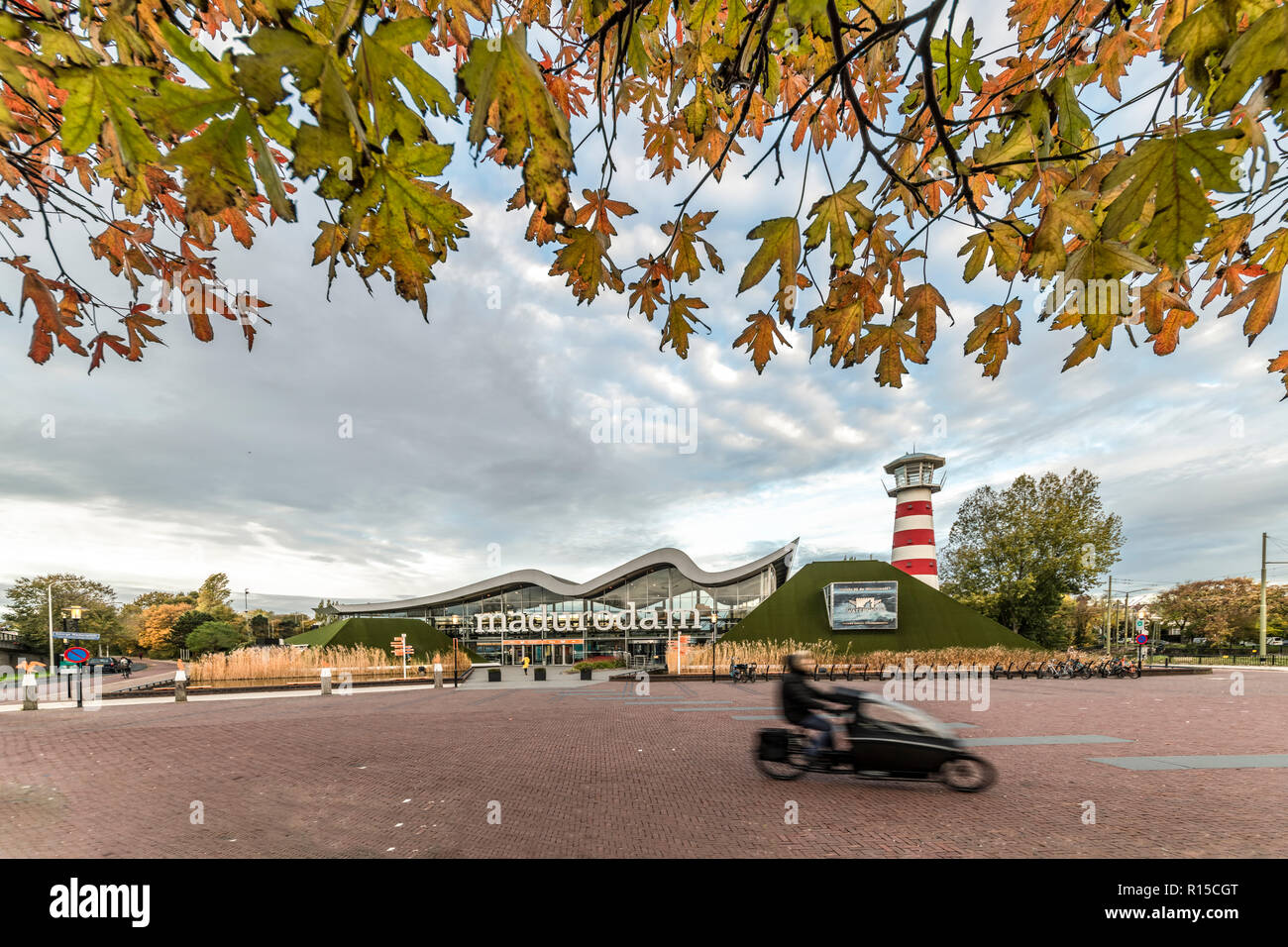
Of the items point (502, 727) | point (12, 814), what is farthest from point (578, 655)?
point (12, 814)

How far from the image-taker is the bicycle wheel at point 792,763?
7453mm

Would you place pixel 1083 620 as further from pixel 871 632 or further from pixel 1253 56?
pixel 1253 56

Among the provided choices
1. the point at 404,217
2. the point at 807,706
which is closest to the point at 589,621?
the point at 807,706

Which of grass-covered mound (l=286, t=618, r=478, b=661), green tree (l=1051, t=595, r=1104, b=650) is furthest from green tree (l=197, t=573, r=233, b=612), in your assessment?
green tree (l=1051, t=595, r=1104, b=650)

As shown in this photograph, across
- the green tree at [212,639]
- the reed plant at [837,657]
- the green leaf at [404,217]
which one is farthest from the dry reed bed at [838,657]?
the green tree at [212,639]

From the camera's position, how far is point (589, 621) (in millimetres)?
44250

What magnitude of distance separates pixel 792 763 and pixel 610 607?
37.7m

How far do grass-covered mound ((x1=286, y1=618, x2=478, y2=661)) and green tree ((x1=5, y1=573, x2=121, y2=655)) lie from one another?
38.5 m

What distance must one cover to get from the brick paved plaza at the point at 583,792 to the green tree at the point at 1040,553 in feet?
74.3

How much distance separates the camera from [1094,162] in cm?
211

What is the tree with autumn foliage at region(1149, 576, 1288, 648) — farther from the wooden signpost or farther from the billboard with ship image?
the wooden signpost

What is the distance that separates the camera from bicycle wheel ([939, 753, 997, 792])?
697cm
